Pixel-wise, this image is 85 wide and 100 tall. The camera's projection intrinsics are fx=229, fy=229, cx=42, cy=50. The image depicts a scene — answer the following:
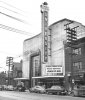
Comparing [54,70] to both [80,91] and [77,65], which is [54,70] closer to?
[77,65]

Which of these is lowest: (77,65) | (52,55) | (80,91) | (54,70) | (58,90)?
(58,90)

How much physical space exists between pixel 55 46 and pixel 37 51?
8.61m

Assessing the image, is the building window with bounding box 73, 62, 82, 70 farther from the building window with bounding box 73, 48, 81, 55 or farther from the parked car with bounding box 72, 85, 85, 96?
the parked car with bounding box 72, 85, 85, 96

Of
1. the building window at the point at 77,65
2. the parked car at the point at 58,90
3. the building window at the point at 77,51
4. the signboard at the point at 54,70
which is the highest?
the building window at the point at 77,51

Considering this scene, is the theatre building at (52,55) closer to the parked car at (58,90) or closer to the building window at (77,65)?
the building window at (77,65)

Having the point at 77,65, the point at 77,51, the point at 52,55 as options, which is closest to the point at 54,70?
the point at 52,55

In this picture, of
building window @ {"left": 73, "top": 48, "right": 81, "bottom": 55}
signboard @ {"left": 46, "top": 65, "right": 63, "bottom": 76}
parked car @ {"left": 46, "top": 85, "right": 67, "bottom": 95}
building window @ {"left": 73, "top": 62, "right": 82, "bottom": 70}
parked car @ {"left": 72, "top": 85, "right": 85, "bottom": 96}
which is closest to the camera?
parked car @ {"left": 72, "top": 85, "right": 85, "bottom": 96}

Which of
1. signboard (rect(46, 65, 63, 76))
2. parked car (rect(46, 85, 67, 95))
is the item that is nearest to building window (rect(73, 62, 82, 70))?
signboard (rect(46, 65, 63, 76))

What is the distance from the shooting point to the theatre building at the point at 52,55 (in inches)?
1737

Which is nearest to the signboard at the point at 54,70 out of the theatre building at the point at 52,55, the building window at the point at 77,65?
the theatre building at the point at 52,55

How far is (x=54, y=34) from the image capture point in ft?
173

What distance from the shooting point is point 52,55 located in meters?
52.3

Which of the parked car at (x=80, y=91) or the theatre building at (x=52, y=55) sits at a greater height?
the theatre building at (x=52, y=55)

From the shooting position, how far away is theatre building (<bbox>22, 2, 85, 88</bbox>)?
44125 mm
